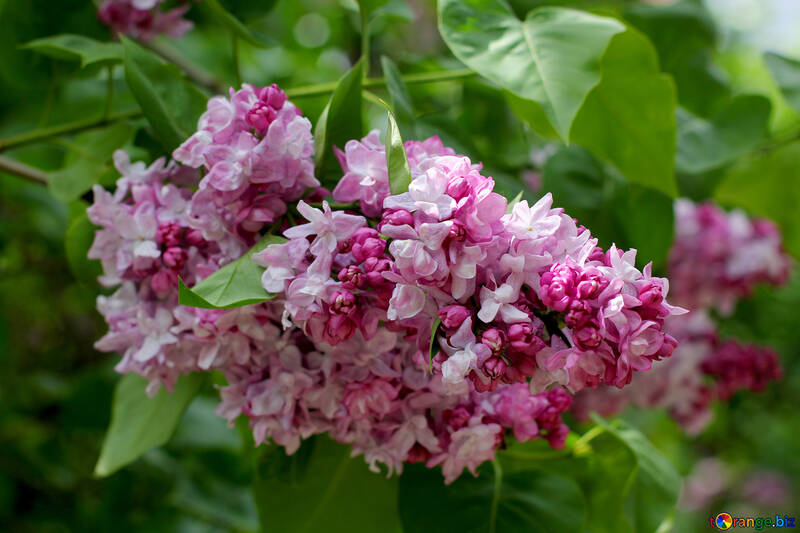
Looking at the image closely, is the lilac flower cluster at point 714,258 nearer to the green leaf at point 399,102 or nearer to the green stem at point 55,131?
the green leaf at point 399,102

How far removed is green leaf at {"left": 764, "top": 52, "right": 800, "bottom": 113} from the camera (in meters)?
0.87

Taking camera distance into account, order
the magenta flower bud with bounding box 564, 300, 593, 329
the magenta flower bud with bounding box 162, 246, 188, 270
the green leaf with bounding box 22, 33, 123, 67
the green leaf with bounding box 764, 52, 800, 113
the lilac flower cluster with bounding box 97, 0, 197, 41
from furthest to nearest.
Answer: the green leaf with bounding box 764, 52, 800, 113 < the lilac flower cluster with bounding box 97, 0, 197, 41 < the green leaf with bounding box 22, 33, 123, 67 < the magenta flower bud with bounding box 162, 246, 188, 270 < the magenta flower bud with bounding box 564, 300, 593, 329

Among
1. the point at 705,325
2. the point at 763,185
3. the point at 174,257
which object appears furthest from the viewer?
the point at 705,325

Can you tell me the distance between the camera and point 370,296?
42 cm

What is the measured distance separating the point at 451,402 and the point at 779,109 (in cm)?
231

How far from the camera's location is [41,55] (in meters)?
0.75

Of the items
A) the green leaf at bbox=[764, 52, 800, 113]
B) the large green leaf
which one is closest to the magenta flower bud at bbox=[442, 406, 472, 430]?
the green leaf at bbox=[764, 52, 800, 113]

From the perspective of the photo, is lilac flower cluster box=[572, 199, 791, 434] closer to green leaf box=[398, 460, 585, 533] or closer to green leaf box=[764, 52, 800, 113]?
green leaf box=[764, 52, 800, 113]

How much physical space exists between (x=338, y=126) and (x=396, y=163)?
0.10m

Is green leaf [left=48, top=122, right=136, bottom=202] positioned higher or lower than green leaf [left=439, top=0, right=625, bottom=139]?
lower

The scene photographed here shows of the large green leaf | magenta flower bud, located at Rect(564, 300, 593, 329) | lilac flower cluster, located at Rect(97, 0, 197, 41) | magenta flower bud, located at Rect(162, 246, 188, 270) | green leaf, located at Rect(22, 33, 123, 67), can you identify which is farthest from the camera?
the large green leaf

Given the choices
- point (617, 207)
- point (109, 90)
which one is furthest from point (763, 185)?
point (109, 90)

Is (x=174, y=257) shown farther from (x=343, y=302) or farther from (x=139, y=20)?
(x=139, y=20)

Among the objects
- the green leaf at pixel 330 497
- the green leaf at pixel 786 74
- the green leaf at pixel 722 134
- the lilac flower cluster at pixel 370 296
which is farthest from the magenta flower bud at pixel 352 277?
the green leaf at pixel 786 74
